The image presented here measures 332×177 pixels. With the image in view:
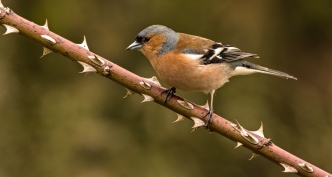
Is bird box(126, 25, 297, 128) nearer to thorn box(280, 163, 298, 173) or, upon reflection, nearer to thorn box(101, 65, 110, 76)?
thorn box(101, 65, 110, 76)

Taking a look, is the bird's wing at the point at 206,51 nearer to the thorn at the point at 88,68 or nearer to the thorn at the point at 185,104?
the thorn at the point at 185,104

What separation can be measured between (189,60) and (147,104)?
6.53 ft

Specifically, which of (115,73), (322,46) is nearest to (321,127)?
(322,46)

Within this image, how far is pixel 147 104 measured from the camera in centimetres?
550

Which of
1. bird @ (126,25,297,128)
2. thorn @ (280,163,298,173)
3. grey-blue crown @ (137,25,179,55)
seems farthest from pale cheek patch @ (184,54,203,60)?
thorn @ (280,163,298,173)

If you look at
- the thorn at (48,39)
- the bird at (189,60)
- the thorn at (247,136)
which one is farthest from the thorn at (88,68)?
the bird at (189,60)

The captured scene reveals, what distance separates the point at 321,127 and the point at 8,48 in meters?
3.98

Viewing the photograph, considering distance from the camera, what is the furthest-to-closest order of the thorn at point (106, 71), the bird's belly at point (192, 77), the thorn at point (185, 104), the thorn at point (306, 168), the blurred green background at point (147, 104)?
1. the blurred green background at point (147, 104)
2. the bird's belly at point (192, 77)
3. the thorn at point (185, 104)
4. the thorn at point (106, 71)
5. the thorn at point (306, 168)

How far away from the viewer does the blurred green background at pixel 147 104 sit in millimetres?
5312

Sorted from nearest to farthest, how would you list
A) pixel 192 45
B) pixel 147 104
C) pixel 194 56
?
pixel 194 56 → pixel 192 45 → pixel 147 104

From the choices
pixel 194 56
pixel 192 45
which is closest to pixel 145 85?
pixel 194 56

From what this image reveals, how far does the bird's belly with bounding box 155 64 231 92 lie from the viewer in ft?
11.1

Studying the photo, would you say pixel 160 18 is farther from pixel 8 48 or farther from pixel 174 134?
pixel 8 48

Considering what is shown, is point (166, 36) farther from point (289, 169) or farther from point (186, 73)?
point (289, 169)
